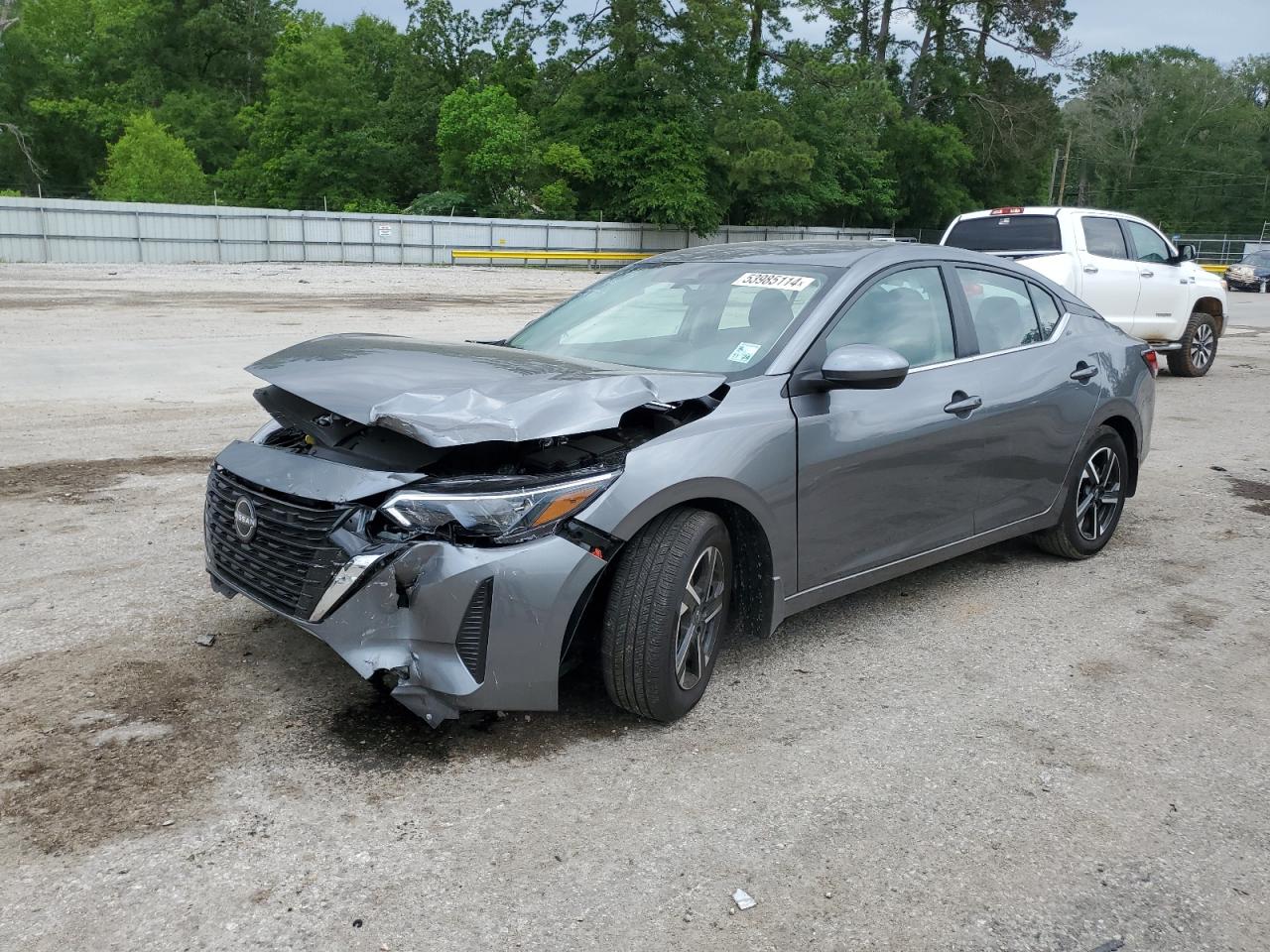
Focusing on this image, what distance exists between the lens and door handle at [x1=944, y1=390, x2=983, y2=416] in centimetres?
463

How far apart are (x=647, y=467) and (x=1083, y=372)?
2977 mm

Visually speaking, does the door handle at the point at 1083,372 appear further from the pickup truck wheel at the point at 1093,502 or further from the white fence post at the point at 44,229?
the white fence post at the point at 44,229

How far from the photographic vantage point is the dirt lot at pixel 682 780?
2.72 metres

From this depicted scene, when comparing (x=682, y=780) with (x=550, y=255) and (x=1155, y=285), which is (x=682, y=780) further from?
(x=550, y=255)

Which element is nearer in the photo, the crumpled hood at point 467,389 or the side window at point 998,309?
the crumpled hood at point 467,389

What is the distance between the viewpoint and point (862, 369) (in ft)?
13.0

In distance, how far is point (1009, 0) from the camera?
6347 centimetres

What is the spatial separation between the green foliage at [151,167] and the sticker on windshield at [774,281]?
5898 centimetres

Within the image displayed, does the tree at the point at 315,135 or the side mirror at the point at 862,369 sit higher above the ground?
the tree at the point at 315,135

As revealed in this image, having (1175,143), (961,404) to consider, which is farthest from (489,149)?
(1175,143)

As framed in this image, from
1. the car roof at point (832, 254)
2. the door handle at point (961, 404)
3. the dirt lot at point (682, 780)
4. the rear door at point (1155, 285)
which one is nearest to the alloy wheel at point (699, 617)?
the dirt lot at point (682, 780)

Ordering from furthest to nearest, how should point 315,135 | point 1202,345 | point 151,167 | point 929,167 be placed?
point 929,167 → point 315,135 → point 151,167 → point 1202,345

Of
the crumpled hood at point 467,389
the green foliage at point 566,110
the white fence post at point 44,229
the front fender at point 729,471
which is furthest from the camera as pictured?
the green foliage at point 566,110

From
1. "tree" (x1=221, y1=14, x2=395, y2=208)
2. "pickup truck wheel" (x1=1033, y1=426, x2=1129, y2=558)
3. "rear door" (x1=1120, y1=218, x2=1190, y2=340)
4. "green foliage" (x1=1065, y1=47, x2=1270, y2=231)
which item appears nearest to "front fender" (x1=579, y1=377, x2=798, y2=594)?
"pickup truck wheel" (x1=1033, y1=426, x2=1129, y2=558)
